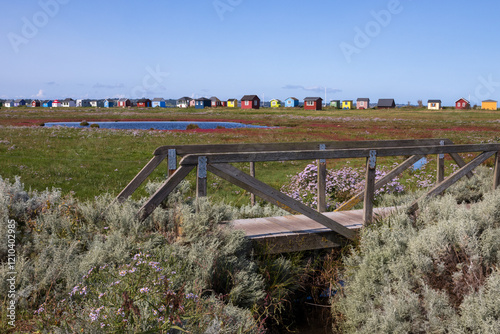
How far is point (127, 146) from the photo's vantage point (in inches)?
960

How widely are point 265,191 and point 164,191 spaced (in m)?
1.46

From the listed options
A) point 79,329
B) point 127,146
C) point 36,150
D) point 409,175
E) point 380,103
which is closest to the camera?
point 79,329

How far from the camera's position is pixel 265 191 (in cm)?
602

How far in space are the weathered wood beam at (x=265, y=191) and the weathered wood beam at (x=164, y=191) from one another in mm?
395

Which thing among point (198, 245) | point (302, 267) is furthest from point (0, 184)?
point (302, 267)

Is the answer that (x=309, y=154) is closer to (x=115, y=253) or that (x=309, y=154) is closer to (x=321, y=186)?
(x=321, y=186)

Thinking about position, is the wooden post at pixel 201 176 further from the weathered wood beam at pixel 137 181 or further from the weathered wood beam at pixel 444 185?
the weathered wood beam at pixel 444 185

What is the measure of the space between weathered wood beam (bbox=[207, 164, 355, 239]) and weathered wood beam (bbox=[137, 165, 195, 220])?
395mm

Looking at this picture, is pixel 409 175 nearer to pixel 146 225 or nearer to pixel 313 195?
pixel 313 195

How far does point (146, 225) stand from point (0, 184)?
2.49 meters

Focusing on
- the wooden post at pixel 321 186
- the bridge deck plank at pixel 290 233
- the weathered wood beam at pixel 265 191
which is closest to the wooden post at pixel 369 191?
the bridge deck plank at pixel 290 233

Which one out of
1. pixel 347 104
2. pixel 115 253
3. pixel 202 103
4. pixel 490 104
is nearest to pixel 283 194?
pixel 115 253

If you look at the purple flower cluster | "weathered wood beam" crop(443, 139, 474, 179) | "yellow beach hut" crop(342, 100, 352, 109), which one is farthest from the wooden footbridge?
"yellow beach hut" crop(342, 100, 352, 109)

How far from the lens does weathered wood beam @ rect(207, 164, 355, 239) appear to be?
575 centimetres
